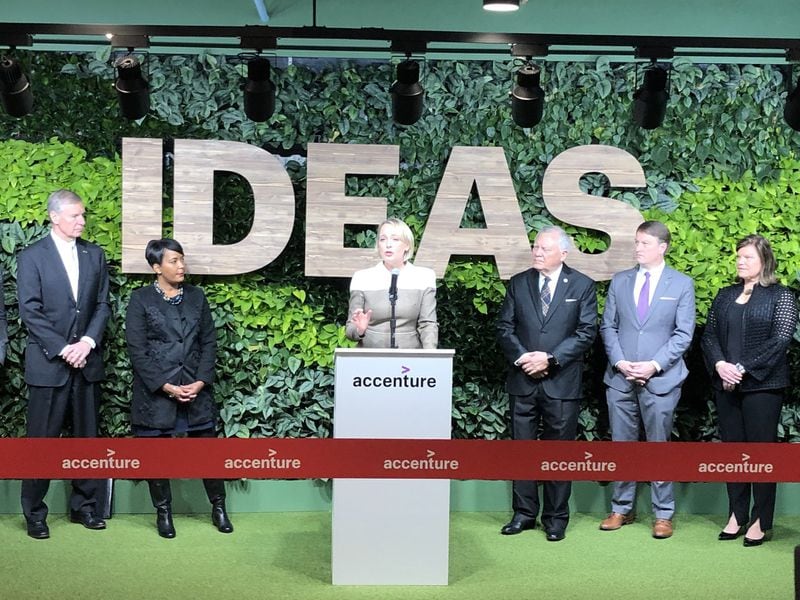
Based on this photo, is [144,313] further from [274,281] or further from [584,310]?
[584,310]

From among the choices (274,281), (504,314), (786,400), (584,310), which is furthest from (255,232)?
(786,400)

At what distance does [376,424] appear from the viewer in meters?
5.75

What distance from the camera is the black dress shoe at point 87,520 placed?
7121mm

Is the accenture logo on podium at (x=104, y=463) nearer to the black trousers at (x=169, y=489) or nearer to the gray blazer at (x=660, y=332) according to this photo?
the black trousers at (x=169, y=489)

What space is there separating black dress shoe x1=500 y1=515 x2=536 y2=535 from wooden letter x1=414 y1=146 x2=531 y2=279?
1.53 m

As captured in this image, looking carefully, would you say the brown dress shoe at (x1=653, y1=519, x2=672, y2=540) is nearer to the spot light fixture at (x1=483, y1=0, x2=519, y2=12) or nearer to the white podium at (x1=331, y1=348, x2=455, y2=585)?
the white podium at (x1=331, y1=348, x2=455, y2=585)

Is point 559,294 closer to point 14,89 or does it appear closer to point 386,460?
point 386,460

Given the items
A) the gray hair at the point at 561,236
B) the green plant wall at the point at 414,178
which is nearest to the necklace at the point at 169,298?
the green plant wall at the point at 414,178

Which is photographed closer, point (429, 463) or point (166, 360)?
point (429, 463)

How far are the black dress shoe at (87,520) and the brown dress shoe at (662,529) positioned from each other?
3322 millimetres

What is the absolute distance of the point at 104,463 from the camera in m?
5.39

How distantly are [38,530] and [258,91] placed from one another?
9.41 feet

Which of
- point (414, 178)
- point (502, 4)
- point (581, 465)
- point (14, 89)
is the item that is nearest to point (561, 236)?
point (414, 178)


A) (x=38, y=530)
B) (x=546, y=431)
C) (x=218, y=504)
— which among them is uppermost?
(x=546, y=431)
